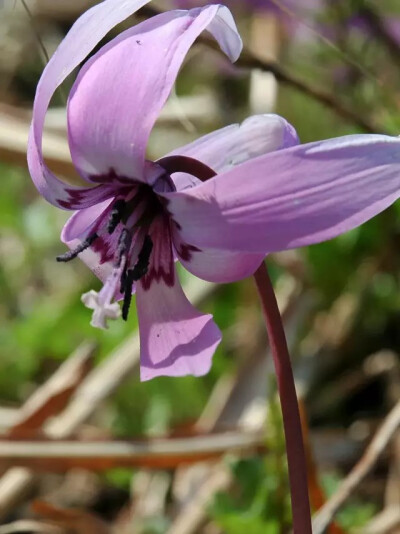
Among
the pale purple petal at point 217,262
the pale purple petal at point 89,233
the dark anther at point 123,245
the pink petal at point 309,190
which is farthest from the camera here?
the pale purple petal at point 89,233

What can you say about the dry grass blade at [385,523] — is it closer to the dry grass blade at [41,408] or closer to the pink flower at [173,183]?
the dry grass blade at [41,408]

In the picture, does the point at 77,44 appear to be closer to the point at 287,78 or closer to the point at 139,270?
the point at 139,270

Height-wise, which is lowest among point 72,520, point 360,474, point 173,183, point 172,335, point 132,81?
point 72,520

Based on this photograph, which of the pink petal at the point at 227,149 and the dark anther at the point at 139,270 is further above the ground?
the pink petal at the point at 227,149

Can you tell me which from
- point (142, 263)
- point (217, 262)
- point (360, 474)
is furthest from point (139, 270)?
point (360, 474)

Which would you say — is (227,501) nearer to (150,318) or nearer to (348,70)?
(150,318)

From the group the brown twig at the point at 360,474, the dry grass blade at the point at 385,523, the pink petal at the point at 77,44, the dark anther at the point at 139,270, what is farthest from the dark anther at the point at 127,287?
the dry grass blade at the point at 385,523

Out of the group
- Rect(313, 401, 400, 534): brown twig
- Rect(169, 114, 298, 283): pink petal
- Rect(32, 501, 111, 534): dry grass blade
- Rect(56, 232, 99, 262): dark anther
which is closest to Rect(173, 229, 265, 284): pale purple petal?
Rect(169, 114, 298, 283): pink petal
